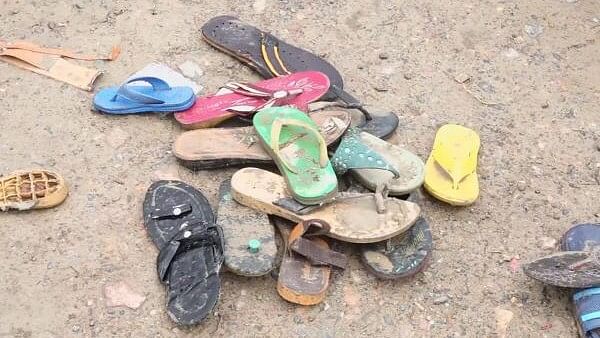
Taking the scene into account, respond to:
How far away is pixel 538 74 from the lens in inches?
96.2

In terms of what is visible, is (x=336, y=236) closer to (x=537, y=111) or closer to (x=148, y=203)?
(x=148, y=203)

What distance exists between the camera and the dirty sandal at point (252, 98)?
2109mm

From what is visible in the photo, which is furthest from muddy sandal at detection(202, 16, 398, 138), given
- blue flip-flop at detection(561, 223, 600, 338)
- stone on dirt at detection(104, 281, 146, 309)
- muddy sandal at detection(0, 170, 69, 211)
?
stone on dirt at detection(104, 281, 146, 309)

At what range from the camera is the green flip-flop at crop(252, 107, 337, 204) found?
6.11 feet

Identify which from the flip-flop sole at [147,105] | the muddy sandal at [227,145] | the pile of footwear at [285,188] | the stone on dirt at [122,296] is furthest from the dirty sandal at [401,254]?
the flip-flop sole at [147,105]

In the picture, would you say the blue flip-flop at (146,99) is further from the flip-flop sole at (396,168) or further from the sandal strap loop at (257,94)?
the flip-flop sole at (396,168)

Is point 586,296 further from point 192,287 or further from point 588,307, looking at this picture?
point 192,287

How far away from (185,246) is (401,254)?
0.55 metres

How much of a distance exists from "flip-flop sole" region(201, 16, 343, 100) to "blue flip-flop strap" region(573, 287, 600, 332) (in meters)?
0.95

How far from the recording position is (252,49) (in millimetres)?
2359

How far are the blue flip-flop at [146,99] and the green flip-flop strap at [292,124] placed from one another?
34 centimetres

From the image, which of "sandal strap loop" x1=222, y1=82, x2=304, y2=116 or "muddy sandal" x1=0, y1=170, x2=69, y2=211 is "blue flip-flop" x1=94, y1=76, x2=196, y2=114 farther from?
"muddy sandal" x1=0, y1=170, x2=69, y2=211

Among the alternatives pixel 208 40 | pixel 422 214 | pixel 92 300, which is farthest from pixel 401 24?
pixel 92 300

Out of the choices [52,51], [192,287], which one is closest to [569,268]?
[192,287]
